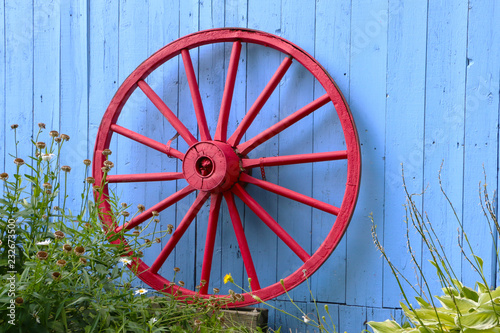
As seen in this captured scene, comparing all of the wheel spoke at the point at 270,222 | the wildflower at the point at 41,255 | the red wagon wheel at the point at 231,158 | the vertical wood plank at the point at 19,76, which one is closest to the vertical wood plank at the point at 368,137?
the red wagon wheel at the point at 231,158

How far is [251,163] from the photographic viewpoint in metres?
2.35

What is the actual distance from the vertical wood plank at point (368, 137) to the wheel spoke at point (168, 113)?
79 centimetres

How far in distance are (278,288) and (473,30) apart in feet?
4.62

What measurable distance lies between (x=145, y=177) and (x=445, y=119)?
1.43 meters

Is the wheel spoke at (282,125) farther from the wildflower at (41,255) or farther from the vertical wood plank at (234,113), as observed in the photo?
the wildflower at (41,255)

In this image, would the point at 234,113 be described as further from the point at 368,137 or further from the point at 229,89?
the point at 368,137

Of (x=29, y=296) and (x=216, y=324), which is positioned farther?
(x=216, y=324)

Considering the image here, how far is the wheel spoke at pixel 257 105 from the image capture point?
7.75ft

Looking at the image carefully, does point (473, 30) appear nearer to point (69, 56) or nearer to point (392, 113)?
point (392, 113)

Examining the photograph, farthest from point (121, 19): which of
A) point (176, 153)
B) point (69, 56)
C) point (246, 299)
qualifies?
point (246, 299)

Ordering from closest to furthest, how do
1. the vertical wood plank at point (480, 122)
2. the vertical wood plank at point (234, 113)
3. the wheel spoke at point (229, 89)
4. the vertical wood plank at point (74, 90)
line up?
the vertical wood plank at point (480, 122)
the wheel spoke at point (229, 89)
the vertical wood plank at point (234, 113)
the vertical wood plank at point (74, 90)

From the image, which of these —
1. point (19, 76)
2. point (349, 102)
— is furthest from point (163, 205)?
point (19, 76)

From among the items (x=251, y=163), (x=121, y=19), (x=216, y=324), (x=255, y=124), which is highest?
(x=121, y=19)

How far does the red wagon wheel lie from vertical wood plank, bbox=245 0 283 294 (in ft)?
0.24
